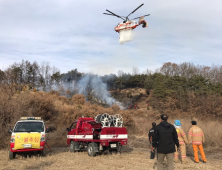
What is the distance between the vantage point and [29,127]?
11.1m

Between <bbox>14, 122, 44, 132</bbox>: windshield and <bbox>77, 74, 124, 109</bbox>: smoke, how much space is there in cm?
2967

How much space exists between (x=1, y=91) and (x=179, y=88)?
106 feet

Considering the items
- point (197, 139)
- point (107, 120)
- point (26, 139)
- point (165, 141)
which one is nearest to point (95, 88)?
point (107, 120)

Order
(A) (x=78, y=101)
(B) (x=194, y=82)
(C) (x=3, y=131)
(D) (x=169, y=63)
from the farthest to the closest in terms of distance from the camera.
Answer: (D) (x=169, y=63), (B) (x=194, y=82), (A) (x=78, y=101), (C) (x=3, y=131)

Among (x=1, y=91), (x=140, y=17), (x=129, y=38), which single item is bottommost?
(x=1, y=91)

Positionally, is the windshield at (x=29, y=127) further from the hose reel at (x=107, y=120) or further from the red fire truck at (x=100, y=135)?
the hose reel at (x=107, y=120)

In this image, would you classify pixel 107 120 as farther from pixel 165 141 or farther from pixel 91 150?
pixel 165 141

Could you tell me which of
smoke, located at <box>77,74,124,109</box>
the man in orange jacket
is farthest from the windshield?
smoke, located at <box>77,74,124,109</box>

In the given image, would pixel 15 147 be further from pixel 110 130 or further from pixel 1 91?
pixel 1 91

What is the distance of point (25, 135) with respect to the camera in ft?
33.9

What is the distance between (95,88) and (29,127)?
3551 cm

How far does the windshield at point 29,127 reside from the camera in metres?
10.8

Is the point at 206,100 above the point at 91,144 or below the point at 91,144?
above

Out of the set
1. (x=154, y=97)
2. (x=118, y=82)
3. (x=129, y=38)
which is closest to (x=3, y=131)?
(x=129, y=38)
